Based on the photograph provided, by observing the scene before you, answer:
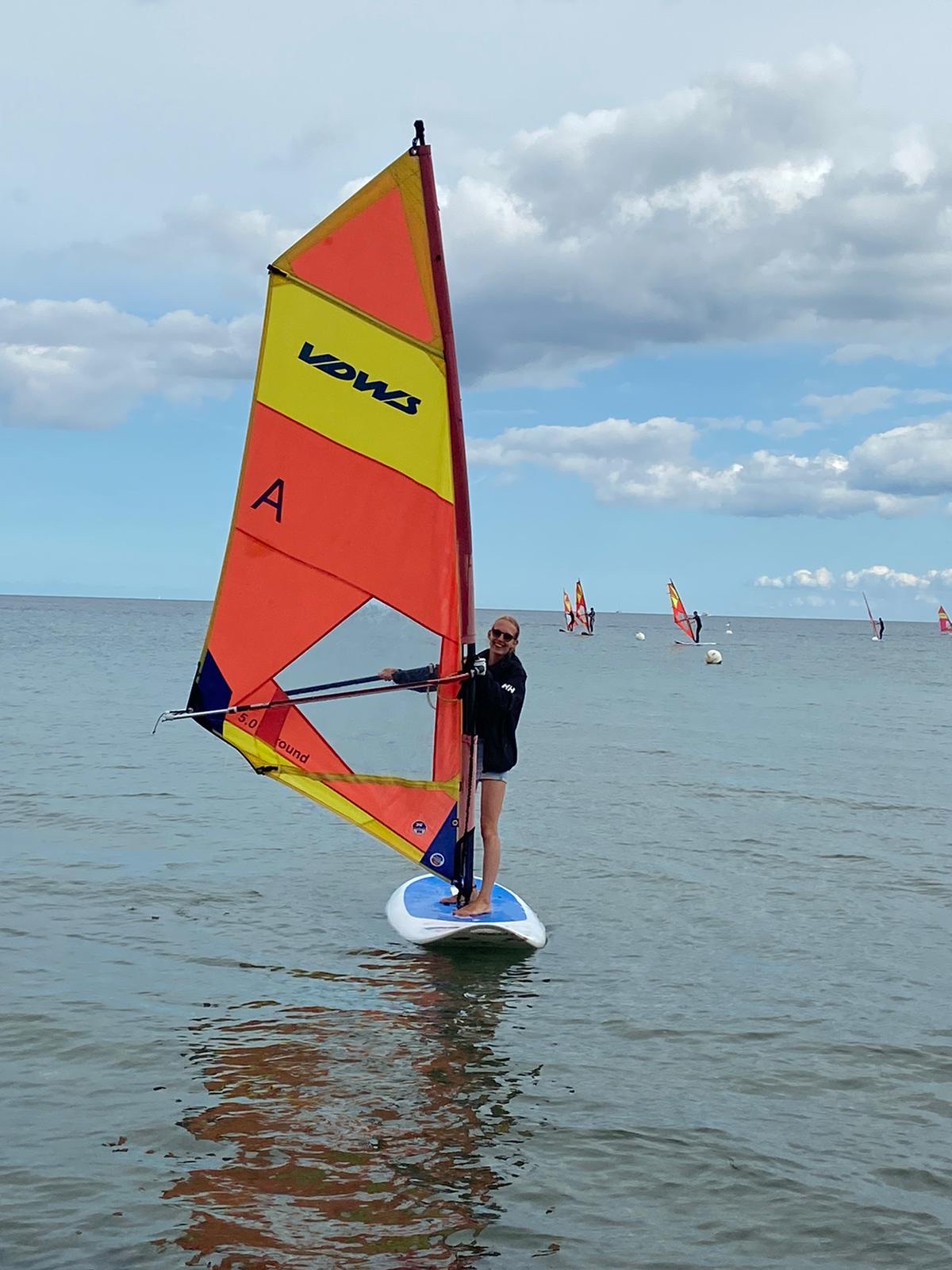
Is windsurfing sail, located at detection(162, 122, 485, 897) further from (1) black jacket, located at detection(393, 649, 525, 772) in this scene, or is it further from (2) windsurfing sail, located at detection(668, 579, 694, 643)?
(2) windsurfing sail, located at detection(668, 579, 694, 643)

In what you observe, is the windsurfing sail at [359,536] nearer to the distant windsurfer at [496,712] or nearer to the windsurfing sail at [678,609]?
the distant windsurfer at [496,712]

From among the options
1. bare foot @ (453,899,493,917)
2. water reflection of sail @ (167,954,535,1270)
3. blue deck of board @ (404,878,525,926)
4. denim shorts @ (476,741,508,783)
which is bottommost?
water reflection of sail @ (167,954,535,1270)

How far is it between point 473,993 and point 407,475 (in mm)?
3724

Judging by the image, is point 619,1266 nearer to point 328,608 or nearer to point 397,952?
point 397,952

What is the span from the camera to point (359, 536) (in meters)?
9.39

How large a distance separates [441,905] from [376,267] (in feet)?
16.4

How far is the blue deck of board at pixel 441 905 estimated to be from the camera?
991 centimetres

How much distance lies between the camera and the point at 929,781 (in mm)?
20469

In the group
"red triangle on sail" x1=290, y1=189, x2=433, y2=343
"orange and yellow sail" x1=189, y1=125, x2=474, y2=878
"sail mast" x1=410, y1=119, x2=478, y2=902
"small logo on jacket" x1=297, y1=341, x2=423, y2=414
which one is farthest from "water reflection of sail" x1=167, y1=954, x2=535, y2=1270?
"red triangle on sail" x1=290, y1=189, x2=433, y2=343

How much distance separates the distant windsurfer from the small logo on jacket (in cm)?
174

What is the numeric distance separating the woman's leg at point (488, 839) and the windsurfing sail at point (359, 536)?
5.3 inches

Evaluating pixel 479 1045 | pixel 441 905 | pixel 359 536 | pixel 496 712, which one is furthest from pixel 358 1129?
pixel 359 536

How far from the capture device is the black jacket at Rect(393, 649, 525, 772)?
9.62 meters

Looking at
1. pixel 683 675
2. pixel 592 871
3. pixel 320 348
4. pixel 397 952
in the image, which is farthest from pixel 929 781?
pixel 683 675
